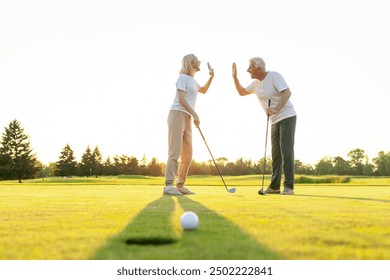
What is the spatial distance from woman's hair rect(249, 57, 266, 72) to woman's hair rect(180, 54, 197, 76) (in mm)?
1251

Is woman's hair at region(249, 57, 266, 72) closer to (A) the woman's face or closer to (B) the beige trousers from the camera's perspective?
(A) the woman's face

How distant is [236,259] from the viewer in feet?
8.12

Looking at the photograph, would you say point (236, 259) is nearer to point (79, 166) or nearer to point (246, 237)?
point (246, 237)

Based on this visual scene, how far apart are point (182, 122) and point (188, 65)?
1.22 m

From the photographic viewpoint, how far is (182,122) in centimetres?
870

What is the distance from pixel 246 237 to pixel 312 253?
57cm

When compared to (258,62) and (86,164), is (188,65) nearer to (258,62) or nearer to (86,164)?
(258,62)

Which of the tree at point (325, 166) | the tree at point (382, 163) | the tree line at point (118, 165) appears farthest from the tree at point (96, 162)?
the tree at point (382, 163)

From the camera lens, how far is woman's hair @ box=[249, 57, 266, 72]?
29.7 ft

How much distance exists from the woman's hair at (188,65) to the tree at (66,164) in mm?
67525

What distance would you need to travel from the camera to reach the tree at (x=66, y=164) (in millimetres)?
72894

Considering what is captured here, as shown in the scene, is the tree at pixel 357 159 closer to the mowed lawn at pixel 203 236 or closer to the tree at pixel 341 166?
the tree at pixel 341 166

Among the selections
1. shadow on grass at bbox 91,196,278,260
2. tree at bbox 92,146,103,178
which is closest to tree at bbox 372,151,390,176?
tree at bbox 92,146,103,178
